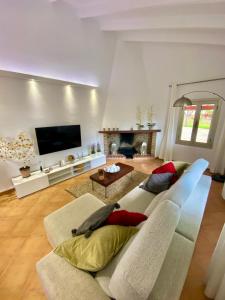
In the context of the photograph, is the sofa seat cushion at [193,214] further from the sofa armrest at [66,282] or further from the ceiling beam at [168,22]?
the ceiling beam at [168,22]

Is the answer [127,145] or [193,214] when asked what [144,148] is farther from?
[193,214]

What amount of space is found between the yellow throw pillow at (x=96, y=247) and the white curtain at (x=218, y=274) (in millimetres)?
737

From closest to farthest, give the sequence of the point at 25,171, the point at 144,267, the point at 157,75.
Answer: the point at 144,267 → the point at 25,171 → the point at 157,75

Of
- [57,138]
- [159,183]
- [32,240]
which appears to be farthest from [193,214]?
[57,138]

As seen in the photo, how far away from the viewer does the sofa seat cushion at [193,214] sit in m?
1.39

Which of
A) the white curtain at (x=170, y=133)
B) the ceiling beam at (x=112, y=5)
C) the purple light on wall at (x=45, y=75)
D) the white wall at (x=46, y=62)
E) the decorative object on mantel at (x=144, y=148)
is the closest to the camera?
the ceiling beam at (x=112, y=5)

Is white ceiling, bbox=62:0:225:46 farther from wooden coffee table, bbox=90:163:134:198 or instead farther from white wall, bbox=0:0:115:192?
wooden coffee table, bbox=90:163:134:198

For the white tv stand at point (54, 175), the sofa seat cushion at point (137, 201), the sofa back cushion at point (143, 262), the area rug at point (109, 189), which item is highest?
the sofa back cushion at point (143, 262)

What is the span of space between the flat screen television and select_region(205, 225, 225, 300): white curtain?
3.58m

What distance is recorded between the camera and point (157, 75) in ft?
14.2

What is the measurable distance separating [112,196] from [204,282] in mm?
1836

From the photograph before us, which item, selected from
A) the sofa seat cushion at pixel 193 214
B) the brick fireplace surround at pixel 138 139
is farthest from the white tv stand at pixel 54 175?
the sofa seat cushion at pixel 193 214

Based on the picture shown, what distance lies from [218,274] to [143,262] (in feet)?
3.15

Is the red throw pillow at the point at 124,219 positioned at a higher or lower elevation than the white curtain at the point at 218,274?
higher
